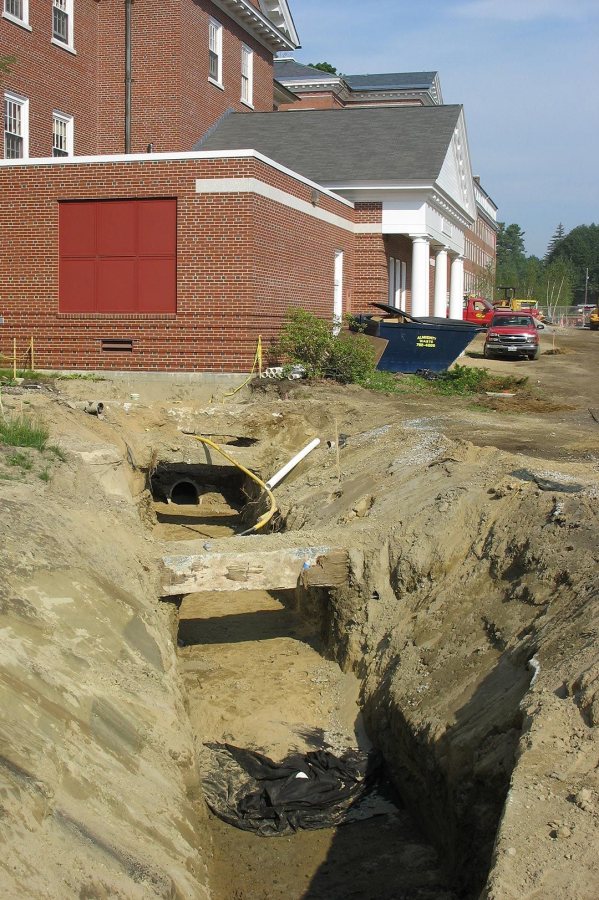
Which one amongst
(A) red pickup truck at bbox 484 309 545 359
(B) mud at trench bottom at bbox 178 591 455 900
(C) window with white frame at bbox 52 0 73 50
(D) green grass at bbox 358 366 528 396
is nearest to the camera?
(B) mud at trench bottom at bbox 178 591 455 900

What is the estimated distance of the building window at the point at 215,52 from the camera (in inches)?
1108

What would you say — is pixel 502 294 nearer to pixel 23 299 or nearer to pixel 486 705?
pixel 23 299

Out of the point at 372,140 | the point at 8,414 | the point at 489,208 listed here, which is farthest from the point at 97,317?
the point at 489,208

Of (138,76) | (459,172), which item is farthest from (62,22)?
(459,172)

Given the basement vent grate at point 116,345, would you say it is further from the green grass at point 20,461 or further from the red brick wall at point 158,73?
the green grass at point 20,461

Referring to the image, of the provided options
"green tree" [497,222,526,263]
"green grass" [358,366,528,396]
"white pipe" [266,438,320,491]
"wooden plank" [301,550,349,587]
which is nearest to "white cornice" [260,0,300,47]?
"green grass" [358,366,528,396]

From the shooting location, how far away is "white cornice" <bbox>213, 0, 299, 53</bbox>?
28.4 meters

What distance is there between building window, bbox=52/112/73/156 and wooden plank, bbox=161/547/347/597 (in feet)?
62.7

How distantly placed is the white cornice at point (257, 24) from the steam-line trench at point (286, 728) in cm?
2230

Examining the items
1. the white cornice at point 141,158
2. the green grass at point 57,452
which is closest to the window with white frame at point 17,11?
the white cornice at point 141,158

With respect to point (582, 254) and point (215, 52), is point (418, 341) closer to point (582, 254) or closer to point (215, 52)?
point (215, 52)

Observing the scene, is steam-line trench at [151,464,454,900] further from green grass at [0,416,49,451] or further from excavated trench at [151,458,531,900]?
green grass at [0,416,49,451]

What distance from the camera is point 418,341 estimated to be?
22.2 meters

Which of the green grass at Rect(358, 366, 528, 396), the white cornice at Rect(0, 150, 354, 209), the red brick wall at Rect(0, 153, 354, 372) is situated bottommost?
the green grass at Rect(358, 366, 528, 396)
